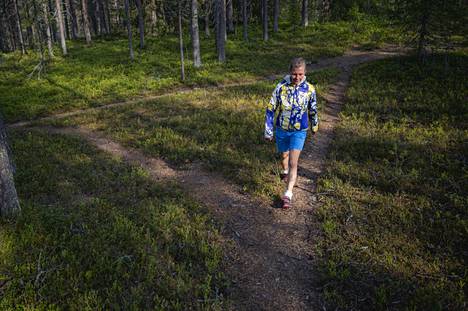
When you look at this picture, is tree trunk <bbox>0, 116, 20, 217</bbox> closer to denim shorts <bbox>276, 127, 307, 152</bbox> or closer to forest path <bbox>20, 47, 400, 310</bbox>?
forest path <bbox>20, 47, 400, 310</bbox>

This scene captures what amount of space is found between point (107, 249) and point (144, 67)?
2419cm

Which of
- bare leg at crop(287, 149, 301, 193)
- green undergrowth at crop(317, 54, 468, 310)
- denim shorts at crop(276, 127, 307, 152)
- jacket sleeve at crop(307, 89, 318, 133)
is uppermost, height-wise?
jacket sleeve at crop(307, 89, 318, 133)

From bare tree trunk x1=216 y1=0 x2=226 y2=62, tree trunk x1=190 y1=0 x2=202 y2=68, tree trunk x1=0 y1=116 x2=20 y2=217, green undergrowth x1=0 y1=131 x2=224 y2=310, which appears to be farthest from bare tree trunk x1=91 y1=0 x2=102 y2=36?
tree trunk x1=0 y1=116 x2=20 y2=217

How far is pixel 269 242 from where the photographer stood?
20.3 ft

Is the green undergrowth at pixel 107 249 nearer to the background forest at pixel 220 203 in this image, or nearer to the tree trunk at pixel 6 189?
the background forest at pixel 220 203

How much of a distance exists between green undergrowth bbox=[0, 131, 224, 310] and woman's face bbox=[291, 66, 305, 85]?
340 centimetres

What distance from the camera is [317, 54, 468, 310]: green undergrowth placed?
4.82m

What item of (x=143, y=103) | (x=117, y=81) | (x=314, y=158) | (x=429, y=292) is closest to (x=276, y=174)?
(x=314, y=158)

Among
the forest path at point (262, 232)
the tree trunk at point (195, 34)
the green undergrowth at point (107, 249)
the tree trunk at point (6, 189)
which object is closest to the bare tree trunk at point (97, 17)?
the tree trunk at point (195, 34)

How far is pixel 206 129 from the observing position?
1285 cm

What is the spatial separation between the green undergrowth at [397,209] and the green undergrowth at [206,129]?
2.10m

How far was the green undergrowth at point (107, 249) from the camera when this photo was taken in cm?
445

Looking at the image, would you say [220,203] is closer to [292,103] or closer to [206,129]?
[292,103]

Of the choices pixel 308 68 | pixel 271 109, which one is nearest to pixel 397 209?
pixel 271 109
